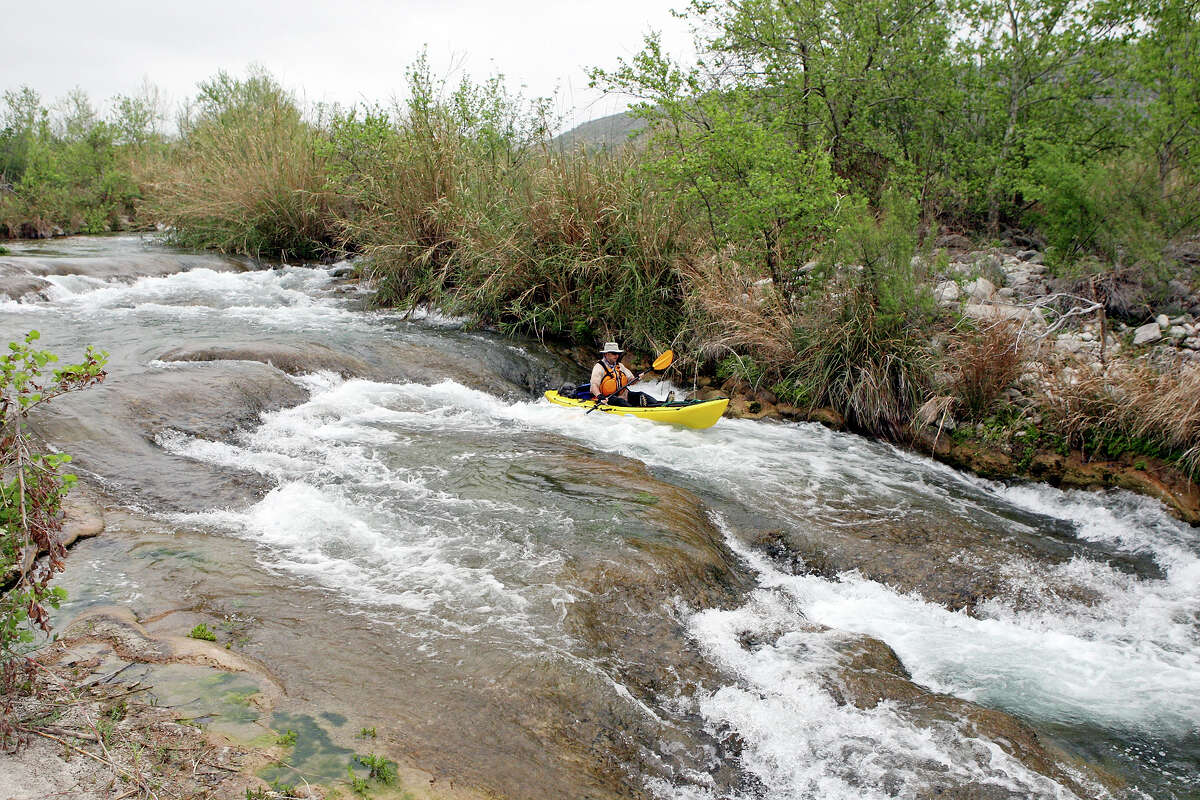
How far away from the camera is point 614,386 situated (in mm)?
7809

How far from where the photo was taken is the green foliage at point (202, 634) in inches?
123

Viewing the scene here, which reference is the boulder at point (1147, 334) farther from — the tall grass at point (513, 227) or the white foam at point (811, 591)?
the tall grass at point (513, 227)

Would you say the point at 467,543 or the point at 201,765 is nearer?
the point at 201,765

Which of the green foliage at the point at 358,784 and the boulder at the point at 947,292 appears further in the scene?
the boulder at the point at 947,292

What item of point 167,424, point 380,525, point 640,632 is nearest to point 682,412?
point 380,525

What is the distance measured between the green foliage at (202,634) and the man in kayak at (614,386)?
16.0 feet

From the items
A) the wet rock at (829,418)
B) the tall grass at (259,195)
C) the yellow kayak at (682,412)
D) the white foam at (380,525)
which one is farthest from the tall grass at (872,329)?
the tall grass at (259,195)

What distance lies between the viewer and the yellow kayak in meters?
7.26

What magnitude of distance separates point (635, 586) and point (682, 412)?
3438 millimetres

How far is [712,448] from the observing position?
6.88m

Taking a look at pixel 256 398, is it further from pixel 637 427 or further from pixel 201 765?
pixel 201 765

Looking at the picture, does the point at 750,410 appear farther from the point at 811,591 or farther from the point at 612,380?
the point at 811,591

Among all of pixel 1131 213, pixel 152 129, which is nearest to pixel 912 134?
pixel 1131 213

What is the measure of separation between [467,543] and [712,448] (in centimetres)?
308
